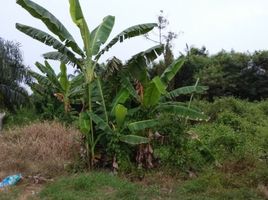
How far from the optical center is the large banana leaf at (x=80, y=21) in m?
8.07

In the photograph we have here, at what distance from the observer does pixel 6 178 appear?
27.7 ft

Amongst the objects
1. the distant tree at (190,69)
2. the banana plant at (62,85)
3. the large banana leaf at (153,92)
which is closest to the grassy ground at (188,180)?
the large banana leaf at (153,92)

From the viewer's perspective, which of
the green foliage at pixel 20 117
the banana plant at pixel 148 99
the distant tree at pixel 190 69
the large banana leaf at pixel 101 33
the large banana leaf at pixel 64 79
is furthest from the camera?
the distant tree at pixel 190 69

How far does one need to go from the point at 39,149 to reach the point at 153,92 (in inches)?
136

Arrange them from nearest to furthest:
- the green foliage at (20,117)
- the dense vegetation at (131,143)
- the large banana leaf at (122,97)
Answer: the dense vegetation at (131,143) → the large banana leaf at (122,97) → the green foliage at (20,117)

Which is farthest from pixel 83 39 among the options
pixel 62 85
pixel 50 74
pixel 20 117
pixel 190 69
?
pixel 190 69

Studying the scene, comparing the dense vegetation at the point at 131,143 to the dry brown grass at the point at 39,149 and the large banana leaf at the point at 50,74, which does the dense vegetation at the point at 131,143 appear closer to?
the dry brown grass at the point at 39,149

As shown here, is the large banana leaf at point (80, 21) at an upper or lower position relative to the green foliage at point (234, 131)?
upper

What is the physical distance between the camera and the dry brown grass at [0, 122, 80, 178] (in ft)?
29.8

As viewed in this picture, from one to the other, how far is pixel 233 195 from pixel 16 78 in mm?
11863

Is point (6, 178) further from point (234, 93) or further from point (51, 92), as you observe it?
point (234, 93)

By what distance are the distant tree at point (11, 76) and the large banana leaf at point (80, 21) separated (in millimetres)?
8468

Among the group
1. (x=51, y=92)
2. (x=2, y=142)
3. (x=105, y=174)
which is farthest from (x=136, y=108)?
(x=51, y=92)

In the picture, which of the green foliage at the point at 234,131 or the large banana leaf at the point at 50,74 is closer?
the green foliage at the point at 234,131
